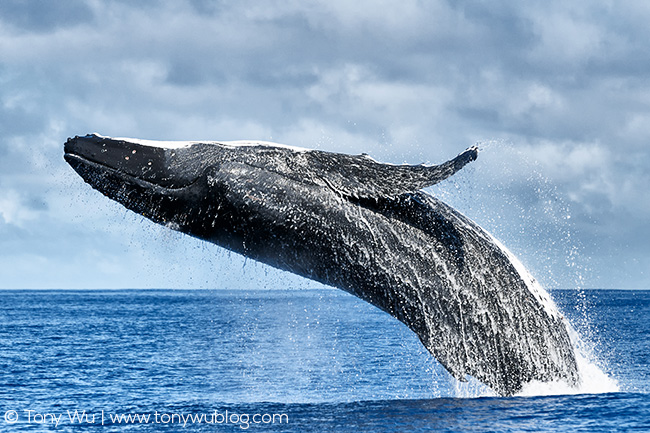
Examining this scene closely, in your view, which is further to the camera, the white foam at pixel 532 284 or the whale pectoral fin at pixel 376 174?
the white foam at pixel 532 284

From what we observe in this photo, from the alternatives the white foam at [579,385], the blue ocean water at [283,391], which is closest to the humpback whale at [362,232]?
the white foam at [579,385]

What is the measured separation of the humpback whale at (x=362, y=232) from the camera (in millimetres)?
10672

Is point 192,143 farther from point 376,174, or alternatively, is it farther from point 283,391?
point 283,391

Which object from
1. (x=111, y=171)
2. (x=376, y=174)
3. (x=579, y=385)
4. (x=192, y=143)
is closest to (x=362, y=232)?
(x=376, y=174)

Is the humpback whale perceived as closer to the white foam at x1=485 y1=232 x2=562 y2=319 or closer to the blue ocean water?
the white foam at x1=485 y1=232 x2=562 y2=319

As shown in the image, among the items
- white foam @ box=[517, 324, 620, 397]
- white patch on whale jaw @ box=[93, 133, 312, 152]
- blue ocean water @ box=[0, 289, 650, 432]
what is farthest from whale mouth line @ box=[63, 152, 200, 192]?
white foam @ box=[517, 324, 620, 397]

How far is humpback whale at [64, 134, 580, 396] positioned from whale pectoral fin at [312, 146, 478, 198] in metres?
0.02

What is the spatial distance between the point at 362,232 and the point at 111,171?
372 cm

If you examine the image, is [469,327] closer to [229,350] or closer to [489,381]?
[489,381]

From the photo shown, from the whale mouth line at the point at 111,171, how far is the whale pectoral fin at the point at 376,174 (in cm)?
192

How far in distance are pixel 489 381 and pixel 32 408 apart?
34.5ft

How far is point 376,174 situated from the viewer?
34.4 ft

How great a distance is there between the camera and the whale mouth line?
10680 millimetres

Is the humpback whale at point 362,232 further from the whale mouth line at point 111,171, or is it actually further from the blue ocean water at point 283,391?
the blue ocean water at point 283,391
